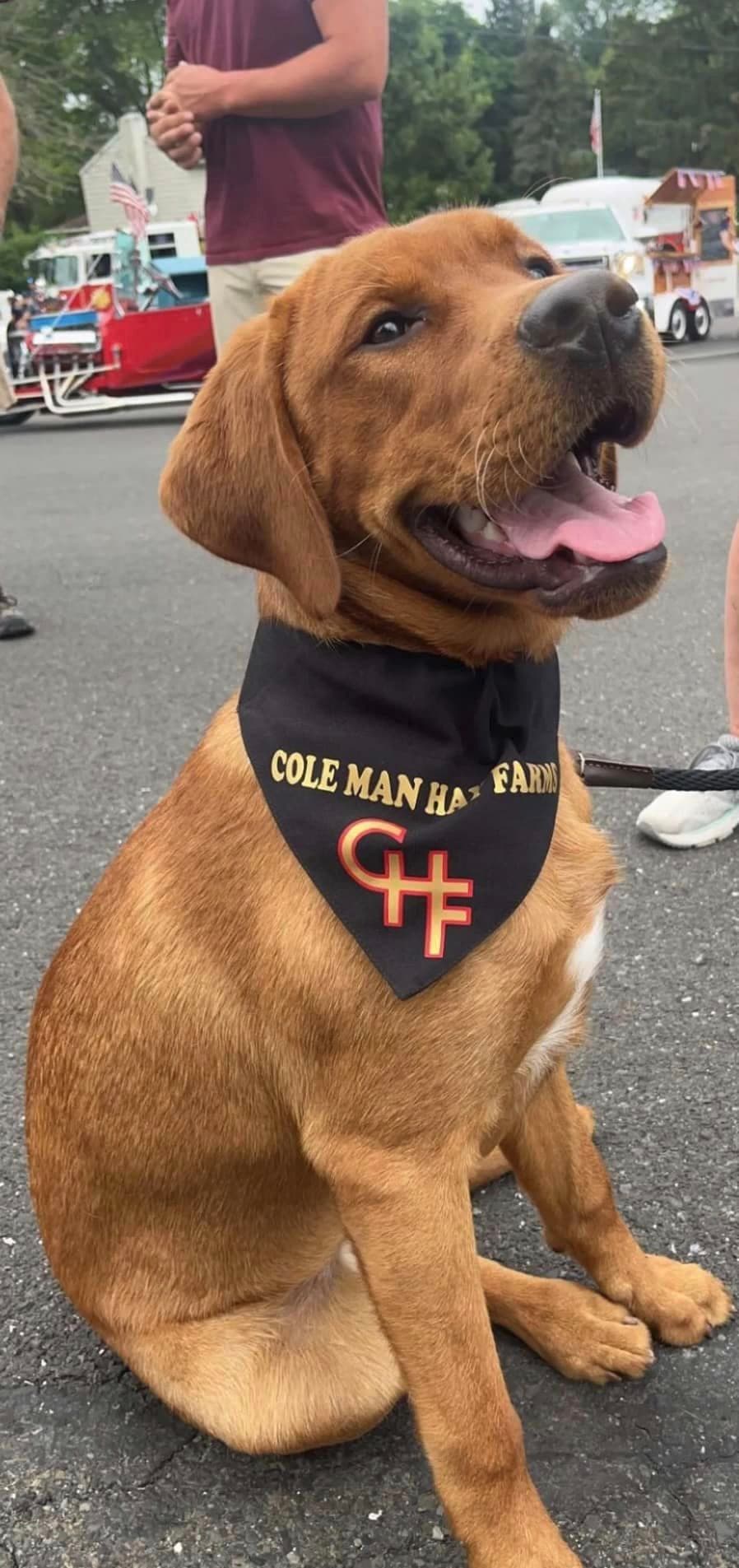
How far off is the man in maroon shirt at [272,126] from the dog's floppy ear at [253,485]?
175cm

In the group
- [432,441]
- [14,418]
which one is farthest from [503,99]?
[432,441]

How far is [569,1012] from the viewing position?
77.4 inches

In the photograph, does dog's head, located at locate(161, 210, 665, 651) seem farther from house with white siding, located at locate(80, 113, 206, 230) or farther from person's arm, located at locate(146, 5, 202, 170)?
house with white siding, located at locate(80, 113, 206, 230)

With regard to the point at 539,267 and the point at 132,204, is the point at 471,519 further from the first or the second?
the point at 132,204

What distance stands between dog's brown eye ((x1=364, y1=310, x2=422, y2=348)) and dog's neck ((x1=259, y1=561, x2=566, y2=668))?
13.6 inches

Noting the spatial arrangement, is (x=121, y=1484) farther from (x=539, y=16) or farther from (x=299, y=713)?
(x=539, y=16)

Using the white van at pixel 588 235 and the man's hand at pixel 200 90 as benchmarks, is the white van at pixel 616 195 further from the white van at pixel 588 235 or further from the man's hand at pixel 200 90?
the man's hand at pixel 200 90

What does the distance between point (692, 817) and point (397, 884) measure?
2104 mm

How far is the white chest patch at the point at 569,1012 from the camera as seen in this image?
189 centimetres

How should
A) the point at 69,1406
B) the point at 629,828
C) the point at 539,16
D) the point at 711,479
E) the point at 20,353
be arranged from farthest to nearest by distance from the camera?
1. the point at 539,16
2. the point at 20,353
3. the point at 711,479
4. the point at 629,828
5. the point at 69,1406

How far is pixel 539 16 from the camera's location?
218 feet

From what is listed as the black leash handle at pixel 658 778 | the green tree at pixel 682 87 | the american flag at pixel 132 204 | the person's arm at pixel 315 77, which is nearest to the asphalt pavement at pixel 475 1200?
the black leash handle at pixel 658 778

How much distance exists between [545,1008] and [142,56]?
49.4 metres

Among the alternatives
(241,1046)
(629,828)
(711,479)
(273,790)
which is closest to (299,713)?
(273,790)
